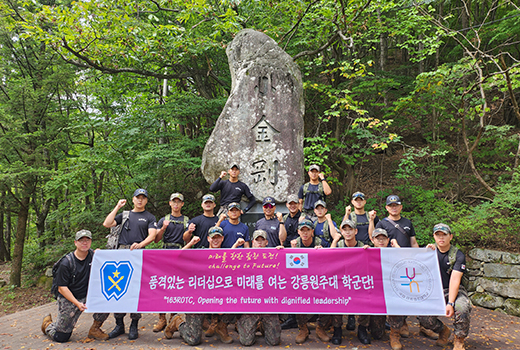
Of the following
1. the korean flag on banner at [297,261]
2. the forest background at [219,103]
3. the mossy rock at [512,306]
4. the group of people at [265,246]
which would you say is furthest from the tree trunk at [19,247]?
the mossy rock at [512,306]

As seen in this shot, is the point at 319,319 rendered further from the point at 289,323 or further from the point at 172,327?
the point at 172,327

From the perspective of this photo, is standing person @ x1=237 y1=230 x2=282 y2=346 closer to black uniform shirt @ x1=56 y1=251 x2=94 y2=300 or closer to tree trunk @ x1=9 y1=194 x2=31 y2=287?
black uniform shirt @ x1=56 y1=251 x2=94 y2=300

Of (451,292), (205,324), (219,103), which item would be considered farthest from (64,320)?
(219,103)

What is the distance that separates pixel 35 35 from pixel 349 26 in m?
8.76

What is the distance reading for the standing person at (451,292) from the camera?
4000mm

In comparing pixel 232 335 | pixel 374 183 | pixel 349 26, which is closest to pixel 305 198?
pixel 232 335

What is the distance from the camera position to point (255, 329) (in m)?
4.32

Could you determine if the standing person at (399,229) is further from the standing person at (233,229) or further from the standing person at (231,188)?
the standing person at (231,188)

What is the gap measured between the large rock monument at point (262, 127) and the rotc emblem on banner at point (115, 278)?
9.55ft

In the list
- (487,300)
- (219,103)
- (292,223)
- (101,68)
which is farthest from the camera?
(219,103)

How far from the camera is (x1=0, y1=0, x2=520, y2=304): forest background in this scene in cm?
813

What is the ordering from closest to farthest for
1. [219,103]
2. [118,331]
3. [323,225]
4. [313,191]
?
1. [118,331]
2. [323,225]
3. [313,191]
4. [219,103]

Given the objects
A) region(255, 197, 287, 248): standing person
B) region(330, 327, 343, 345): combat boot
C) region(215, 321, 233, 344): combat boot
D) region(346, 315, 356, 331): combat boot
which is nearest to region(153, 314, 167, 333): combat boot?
region(215, 321, 233, 344): combat boot

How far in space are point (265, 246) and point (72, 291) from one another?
2.93m
